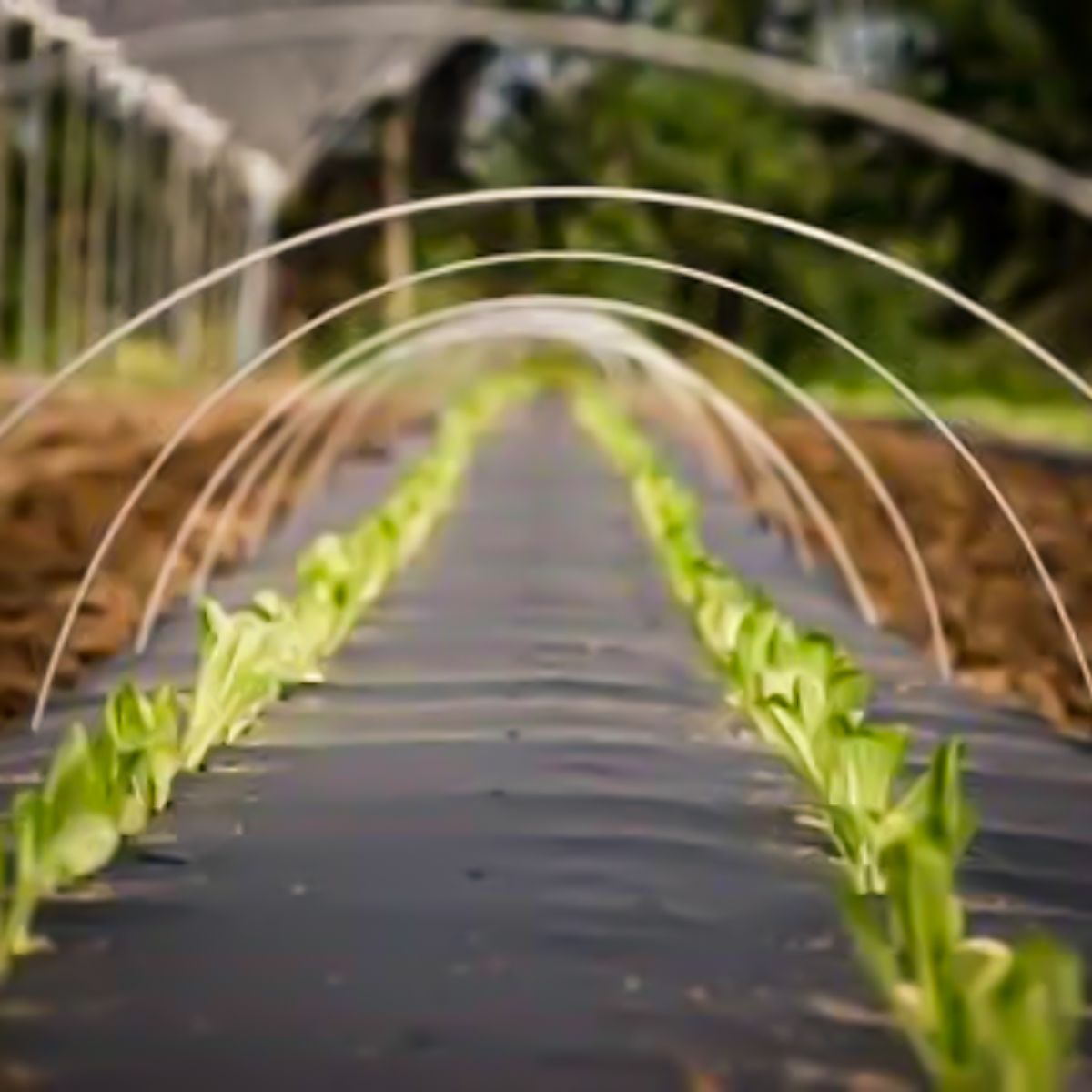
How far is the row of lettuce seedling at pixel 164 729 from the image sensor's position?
2.57 meters

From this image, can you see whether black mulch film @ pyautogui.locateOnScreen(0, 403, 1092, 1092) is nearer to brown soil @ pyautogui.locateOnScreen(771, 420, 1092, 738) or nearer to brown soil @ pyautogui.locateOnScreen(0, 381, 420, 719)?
brown soil @ pyautogui.locateOnScreen(0, 381, 420, 719)

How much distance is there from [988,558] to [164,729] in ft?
19.1

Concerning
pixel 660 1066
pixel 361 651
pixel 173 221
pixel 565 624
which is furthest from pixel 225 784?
pixel 173 221

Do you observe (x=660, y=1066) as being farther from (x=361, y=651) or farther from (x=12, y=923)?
(x=361, y=651)

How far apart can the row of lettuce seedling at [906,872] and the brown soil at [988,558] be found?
1.41 meters

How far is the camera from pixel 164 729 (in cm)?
316

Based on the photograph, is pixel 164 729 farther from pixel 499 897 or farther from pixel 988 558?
pixel 988 558

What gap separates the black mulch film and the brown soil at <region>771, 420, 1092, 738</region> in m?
1.13

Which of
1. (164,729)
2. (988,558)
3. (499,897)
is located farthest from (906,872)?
(988,558)

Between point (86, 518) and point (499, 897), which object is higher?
point (86, 518)

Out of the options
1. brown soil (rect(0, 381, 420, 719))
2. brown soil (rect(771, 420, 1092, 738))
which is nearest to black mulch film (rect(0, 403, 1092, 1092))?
brown soil (rect(0, 381, 420, 719))

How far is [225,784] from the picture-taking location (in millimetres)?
3424

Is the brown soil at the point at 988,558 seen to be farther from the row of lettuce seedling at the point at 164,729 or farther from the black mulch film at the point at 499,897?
the row of lettuce seedling at the point at 164,729

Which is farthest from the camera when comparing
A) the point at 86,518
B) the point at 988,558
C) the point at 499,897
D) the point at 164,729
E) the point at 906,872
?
the point at 988,558
